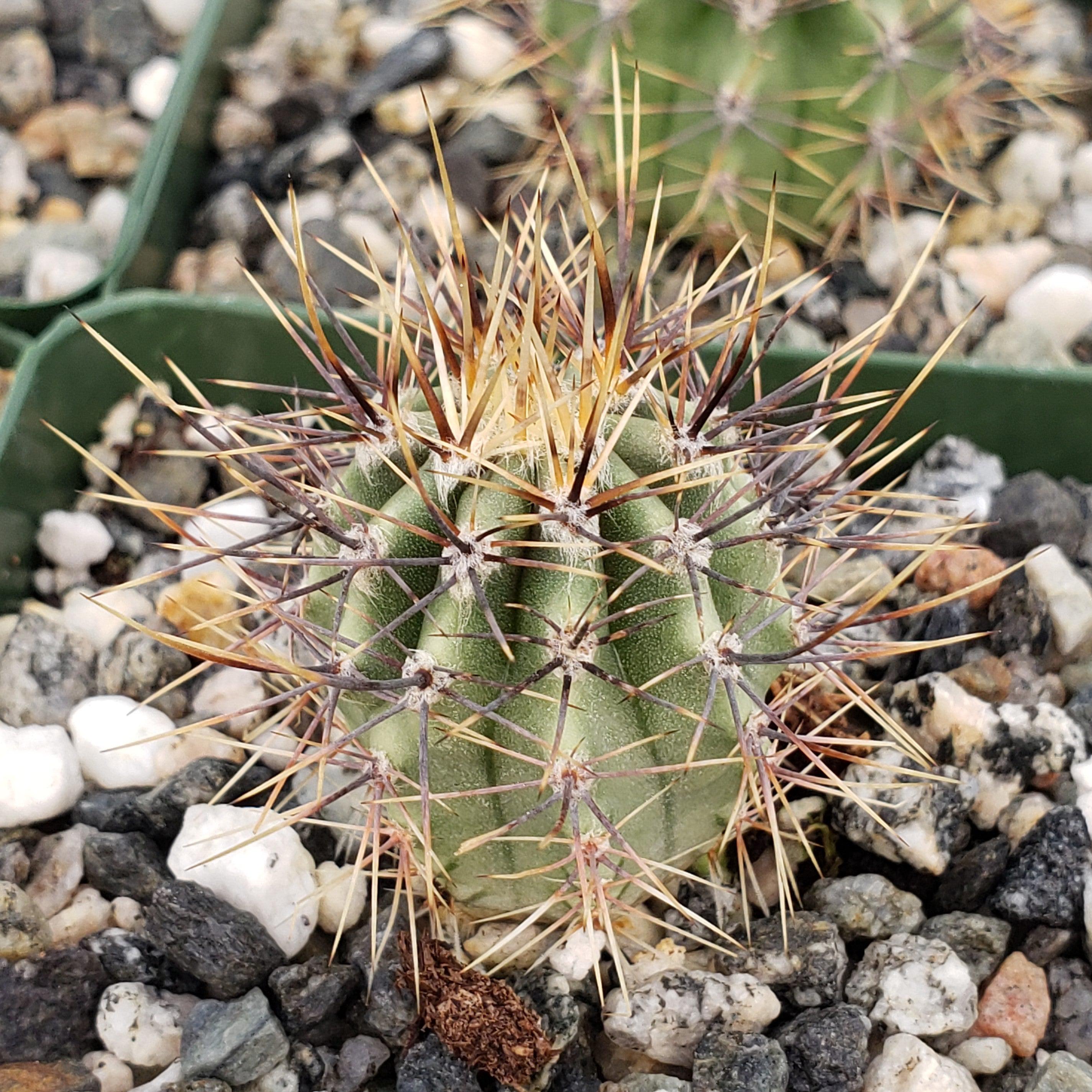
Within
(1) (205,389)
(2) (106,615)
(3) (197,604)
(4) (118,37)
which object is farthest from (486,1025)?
(4) (118,37)

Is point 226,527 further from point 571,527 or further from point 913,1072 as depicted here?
point 913,1072

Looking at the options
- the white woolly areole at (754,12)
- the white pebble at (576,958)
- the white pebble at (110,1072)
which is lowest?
the white pebble at (110,1072)

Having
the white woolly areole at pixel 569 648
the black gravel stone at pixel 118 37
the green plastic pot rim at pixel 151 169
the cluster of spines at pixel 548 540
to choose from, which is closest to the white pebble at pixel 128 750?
the cluster of spines at pixel 548 540

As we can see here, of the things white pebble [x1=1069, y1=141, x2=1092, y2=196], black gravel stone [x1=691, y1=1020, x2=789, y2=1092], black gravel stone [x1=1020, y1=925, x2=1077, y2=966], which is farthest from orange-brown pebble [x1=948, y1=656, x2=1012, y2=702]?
white pebble [x1=1069, y1=141, x2=1092, y2=196]

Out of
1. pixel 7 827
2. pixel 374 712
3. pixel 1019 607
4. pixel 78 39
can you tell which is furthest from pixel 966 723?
Answer: pixel 78 39

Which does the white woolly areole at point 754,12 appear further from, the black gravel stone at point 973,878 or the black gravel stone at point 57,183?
the black gravel stone at point 57,183

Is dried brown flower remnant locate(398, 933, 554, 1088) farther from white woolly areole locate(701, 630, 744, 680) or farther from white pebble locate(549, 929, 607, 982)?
white woolly areole locate(701, 630, 744, 680)
